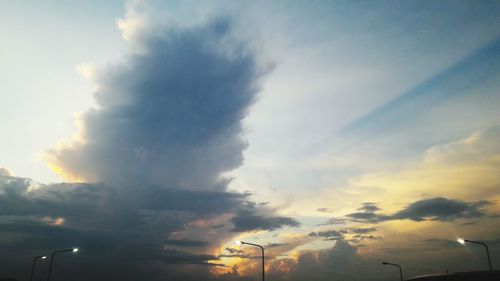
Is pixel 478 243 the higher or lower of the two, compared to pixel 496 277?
higher

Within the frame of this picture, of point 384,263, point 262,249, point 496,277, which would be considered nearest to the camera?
point 496,277

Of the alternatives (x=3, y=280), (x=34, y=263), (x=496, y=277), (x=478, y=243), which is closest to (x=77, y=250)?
(x=34, y=263)

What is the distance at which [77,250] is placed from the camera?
170 feet

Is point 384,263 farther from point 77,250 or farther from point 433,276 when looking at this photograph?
point 77,250

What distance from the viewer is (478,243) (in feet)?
152

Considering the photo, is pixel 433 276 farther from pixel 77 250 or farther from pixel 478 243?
pixel 77 250

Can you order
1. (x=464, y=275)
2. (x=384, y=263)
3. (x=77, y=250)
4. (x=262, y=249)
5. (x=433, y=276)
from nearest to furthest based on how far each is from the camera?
1. (x=464, y=275)
2. (x=433, y=276)
3. (x=262, y=249)
4. (x=77, y=250)
5. (x=384, y=263)

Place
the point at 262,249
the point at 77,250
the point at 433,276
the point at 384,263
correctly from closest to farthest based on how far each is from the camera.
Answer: the point at 433,276 < the point at 262,249 < the point at 77,250 < the point at 384,263

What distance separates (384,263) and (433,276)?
814 inches

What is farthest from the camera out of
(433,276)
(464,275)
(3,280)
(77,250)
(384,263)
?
(3,280)

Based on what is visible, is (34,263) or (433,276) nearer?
(433,276)

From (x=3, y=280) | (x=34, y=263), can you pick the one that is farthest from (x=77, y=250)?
(x=3, y=280)

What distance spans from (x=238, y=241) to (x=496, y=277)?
27.4m

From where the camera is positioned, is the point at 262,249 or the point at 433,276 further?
the point at 262,249
